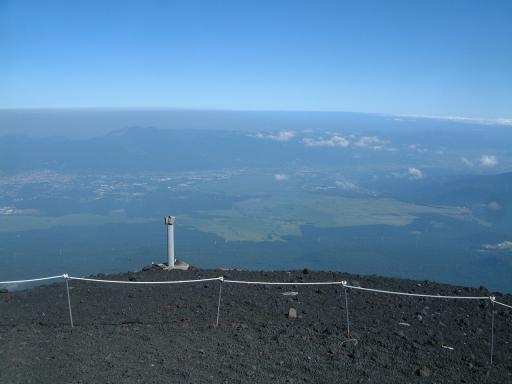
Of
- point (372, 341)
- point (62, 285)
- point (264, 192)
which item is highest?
point (372, 341)

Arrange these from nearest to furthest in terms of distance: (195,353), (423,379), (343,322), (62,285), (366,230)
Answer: (423,379)
(195,353)
(343,322)
(62,285)
(366,230)

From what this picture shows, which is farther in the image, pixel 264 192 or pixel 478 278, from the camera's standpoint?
pixel 264 192

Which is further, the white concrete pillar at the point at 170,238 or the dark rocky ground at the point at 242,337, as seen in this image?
the white concrete pillar at the point at 170,238

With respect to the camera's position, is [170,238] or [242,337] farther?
[170,238]

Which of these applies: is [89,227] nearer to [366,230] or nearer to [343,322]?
[366,230]

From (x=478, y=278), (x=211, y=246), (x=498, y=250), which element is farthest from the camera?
(x=498, y=250)

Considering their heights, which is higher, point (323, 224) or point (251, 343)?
point (251, 343)

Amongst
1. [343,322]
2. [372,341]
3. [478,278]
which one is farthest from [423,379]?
[478,278]

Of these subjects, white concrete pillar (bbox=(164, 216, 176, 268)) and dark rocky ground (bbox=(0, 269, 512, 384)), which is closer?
dark rocky ground (bbox=(0, 269, 512, 384))
